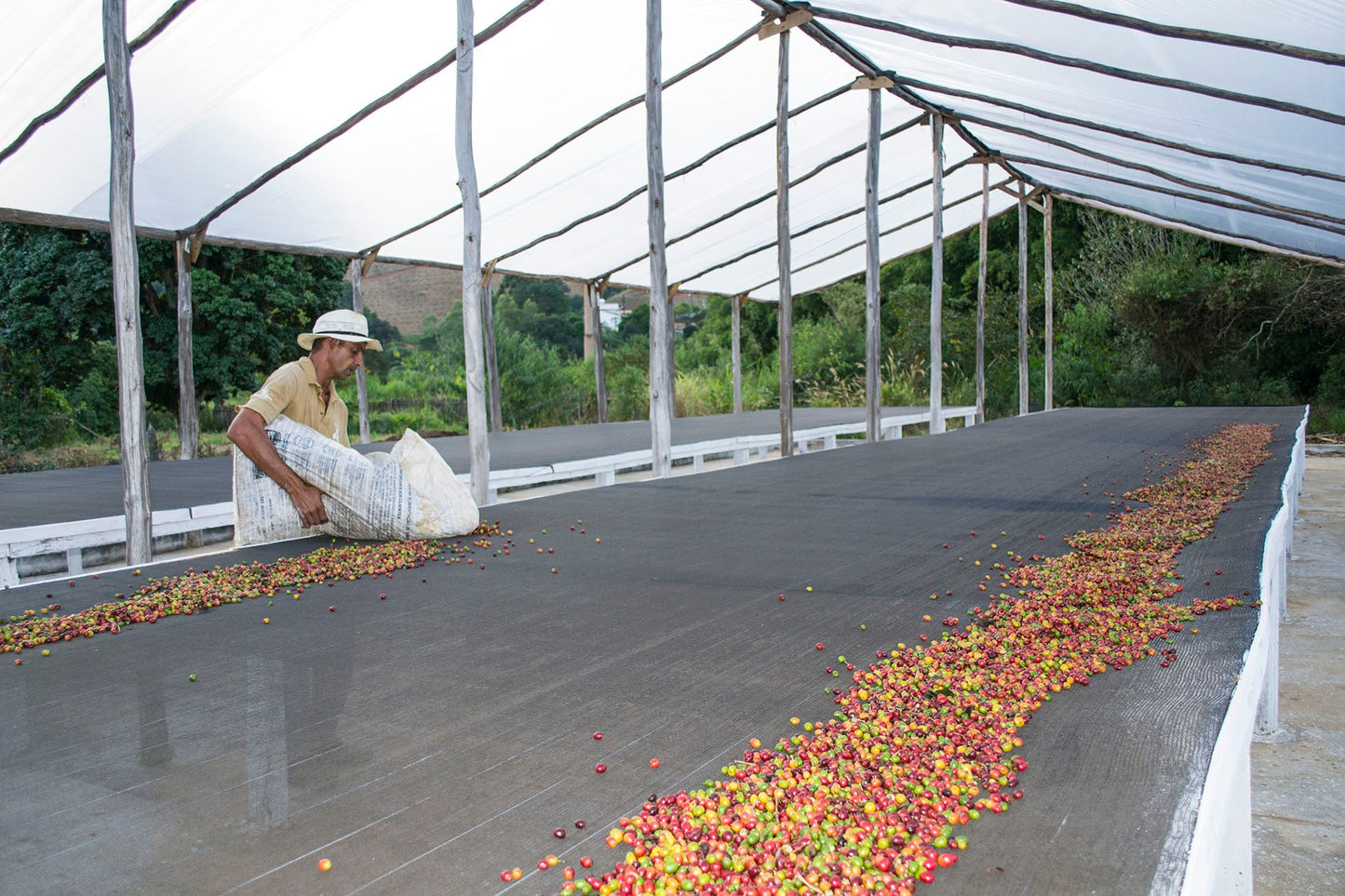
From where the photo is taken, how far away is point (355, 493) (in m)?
2.90

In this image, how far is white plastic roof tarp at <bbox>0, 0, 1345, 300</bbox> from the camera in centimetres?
418

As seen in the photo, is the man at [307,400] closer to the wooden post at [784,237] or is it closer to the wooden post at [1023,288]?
the wooden post at [784,237]

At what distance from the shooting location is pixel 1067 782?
1.21 meters

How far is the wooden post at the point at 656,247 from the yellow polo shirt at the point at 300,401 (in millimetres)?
2048

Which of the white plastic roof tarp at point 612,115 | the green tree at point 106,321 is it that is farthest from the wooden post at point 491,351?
the green tree at point 106,321

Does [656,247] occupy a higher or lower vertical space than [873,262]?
lower

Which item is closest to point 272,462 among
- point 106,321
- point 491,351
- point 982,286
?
point 491,351

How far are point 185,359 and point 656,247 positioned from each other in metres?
4.37

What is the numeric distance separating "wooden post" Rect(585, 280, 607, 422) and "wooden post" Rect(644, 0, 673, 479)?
524cm

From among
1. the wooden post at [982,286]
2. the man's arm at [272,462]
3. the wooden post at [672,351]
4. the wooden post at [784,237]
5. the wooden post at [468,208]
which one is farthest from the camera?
the wooden post at [672,351]

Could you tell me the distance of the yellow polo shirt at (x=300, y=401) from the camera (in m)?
2.75

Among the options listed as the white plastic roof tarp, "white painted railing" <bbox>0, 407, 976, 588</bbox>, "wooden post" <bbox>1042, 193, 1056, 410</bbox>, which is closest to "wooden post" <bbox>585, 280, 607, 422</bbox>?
the white plastic roof tarp

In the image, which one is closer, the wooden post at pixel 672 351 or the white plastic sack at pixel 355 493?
the white plastic sack at pixel 355 493

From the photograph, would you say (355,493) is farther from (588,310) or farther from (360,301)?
(588,310)
